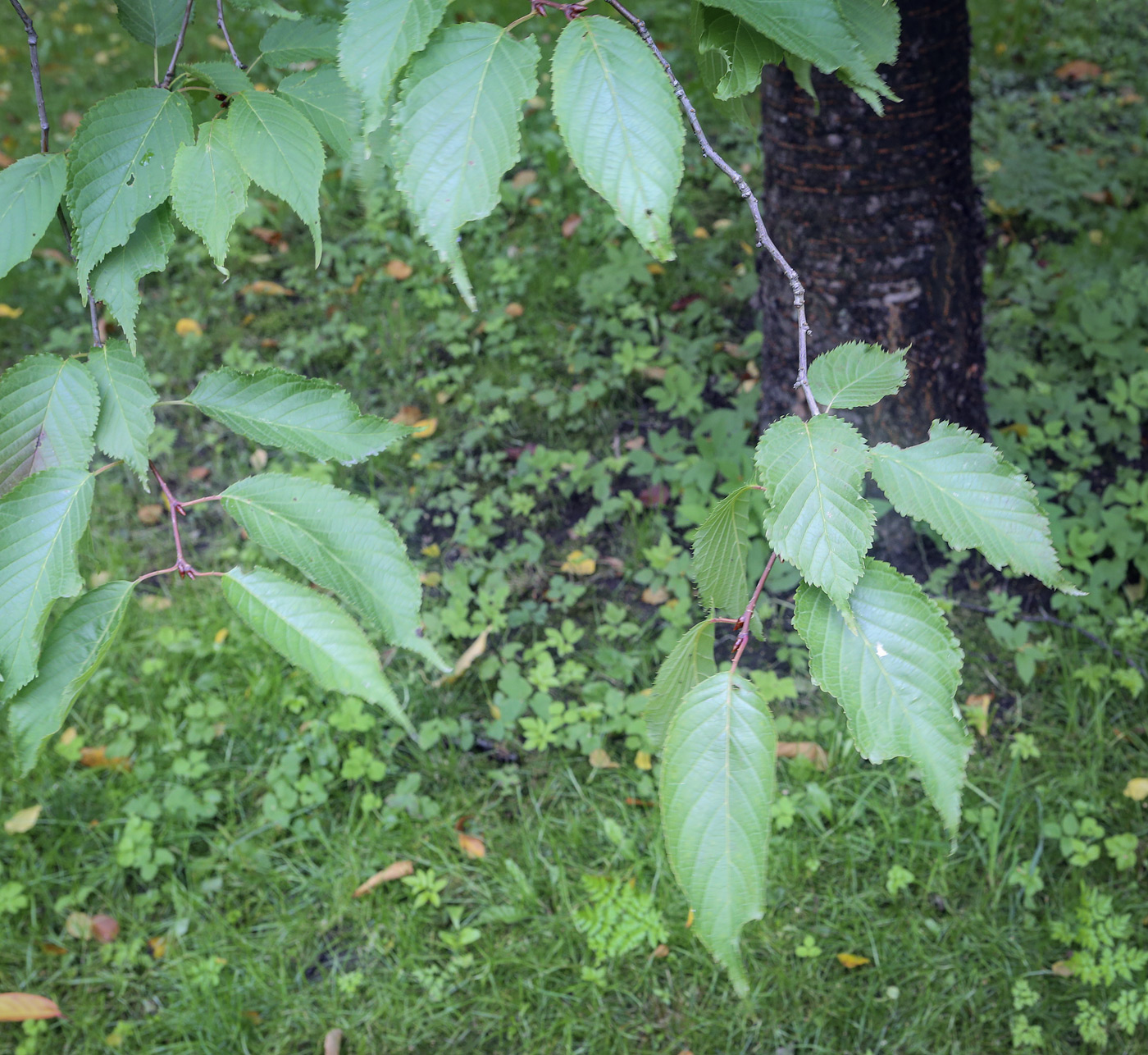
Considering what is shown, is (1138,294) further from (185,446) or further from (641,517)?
(185,446)

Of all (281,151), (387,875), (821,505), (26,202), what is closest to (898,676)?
(821,505)

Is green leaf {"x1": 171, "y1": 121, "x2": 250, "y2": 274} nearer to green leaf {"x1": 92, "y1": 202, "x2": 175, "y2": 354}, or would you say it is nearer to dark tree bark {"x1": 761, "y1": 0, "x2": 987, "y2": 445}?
green leaf {"x1": 92, "y1": 202, "x2": 175, "y2": 354}

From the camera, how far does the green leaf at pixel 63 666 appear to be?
100 centimetres

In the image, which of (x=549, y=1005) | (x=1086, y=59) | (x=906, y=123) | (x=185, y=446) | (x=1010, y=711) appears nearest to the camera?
(x=549, y=1005)

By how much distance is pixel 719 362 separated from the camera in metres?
3.50

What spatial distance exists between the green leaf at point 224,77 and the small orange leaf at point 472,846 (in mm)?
1908

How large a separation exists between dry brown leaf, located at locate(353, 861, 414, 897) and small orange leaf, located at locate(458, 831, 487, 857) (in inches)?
5.6

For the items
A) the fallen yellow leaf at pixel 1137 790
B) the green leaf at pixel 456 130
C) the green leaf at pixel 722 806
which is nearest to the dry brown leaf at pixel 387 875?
the green leaf at pixel 722 806

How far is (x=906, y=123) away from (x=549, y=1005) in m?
2.39

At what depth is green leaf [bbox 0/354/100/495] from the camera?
3.63 ft

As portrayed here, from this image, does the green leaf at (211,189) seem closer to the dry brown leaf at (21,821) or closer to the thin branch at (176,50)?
the thin branch at (176,50)

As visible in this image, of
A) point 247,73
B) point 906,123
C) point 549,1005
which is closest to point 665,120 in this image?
point 247,73

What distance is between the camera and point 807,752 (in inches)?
99.2

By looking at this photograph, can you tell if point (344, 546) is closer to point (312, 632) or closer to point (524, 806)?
point (312, 632)
